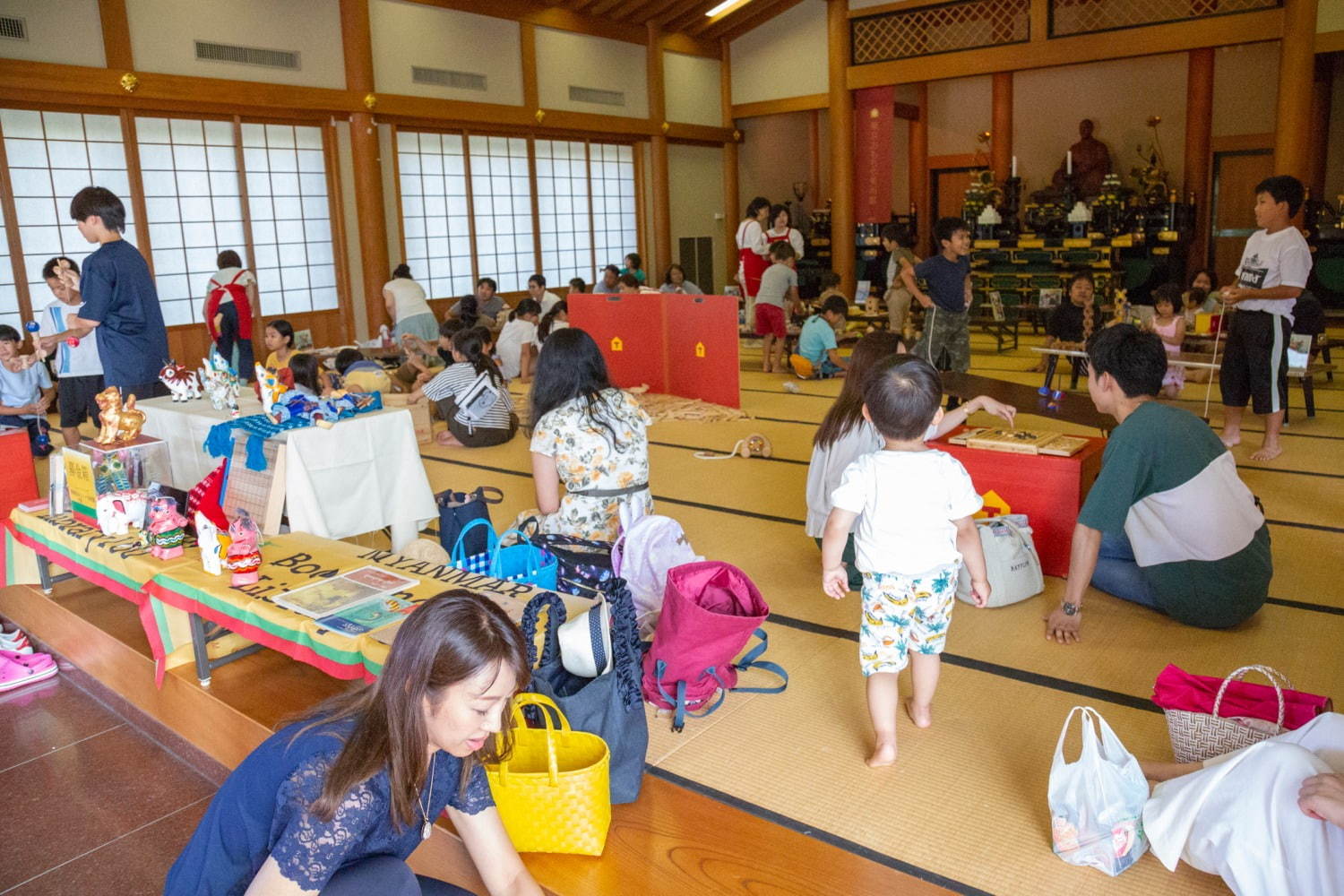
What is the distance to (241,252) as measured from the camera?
336 inches

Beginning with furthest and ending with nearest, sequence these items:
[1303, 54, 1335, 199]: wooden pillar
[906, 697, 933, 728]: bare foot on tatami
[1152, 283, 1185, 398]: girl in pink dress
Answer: [1303, 54, 1335, 199]: wooden pillar, [1152, 283, 1185, 398]: girl in pink dress, [906, 697, 933, 728]: bare foot on tatami

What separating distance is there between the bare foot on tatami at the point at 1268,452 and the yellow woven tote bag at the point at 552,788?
4.16 m

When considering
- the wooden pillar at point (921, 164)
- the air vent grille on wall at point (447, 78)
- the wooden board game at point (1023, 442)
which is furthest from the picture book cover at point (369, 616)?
the wooden pillar at point (921, 164)

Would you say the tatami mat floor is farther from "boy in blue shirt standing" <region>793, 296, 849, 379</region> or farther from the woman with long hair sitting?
"boy in blue shirt standing" <region>793, 296, 849, 379</region>

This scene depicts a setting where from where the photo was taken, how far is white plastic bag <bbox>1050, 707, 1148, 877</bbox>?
1.85 m

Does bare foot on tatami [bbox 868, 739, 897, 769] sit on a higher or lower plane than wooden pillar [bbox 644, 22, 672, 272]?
lower

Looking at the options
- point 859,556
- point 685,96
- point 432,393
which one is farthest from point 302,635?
point 685,96

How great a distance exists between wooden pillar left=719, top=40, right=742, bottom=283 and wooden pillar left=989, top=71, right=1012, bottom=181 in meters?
3.22

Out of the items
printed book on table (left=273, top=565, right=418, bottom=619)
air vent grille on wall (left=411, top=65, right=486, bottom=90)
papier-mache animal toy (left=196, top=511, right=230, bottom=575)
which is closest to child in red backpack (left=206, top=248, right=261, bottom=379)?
air vent grille on wall (left=411, top=65, right=486, bottom=90)

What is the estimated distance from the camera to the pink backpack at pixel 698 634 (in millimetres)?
2352

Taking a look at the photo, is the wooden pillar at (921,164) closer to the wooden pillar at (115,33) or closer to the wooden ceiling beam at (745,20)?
the wooden ceiling beam at (745,20)

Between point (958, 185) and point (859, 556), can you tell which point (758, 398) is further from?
point (958, 185)

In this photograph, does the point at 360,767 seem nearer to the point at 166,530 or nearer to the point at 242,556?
the point at 242,556

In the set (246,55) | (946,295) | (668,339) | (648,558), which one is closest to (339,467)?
(648,558)
